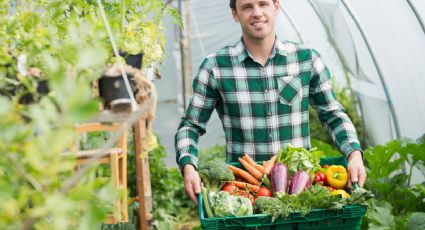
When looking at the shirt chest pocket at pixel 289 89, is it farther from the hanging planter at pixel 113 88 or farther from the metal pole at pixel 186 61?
the metal pole at pixel 186 61

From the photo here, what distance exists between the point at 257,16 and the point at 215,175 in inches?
38.5

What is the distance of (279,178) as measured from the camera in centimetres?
→ 282

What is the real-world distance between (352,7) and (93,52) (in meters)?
5.66

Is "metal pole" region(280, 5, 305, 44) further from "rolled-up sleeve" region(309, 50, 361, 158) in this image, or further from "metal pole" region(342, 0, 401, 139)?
"rolled-up sleeve" region(309, 50, 361, 158)

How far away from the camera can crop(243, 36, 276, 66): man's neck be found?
3.61 m

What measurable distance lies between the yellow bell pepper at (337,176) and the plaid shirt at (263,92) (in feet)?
2.32

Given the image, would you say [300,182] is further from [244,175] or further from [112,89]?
[112,89]

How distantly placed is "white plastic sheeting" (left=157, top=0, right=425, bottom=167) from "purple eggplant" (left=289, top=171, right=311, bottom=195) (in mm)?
2963

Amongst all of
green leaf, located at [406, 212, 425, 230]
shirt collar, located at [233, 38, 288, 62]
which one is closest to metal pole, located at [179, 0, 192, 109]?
green leaf, located at [406, 212, 425, 230]

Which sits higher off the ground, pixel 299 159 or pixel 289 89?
pixel 289 89

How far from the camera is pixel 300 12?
28.2 feet

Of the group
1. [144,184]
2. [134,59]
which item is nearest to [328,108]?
[134,59]

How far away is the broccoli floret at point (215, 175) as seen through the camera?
286 centimetres

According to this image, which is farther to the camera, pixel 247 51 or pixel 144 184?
pixel 144 184
